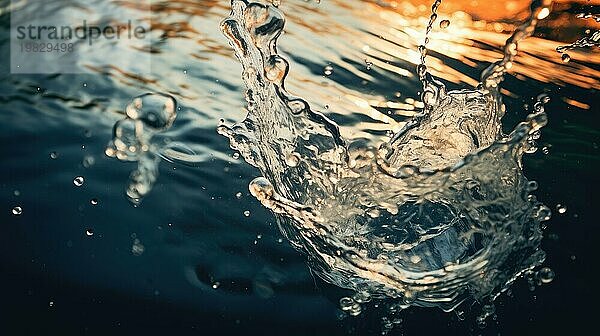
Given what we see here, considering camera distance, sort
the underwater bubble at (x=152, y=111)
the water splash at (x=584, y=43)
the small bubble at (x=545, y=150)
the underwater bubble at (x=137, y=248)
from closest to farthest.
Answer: the underwater bubble at (x=152, y=111), the underwater bubble at (x=137, y=248), the small bubble at (x=545, y=150), the water splash at (x=584, y=43)

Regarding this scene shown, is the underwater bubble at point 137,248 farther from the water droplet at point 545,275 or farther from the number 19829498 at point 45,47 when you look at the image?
the water droplet at point 545,275

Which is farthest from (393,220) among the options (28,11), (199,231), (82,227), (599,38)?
(28,11)

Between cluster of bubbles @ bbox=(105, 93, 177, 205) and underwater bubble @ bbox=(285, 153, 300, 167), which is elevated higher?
cluster of bubbles @ bbox=(105, 93, 177, 205)

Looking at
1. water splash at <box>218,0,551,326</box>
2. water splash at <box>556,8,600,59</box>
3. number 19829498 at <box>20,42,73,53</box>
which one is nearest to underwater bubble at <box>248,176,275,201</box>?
water splash at <box>218,0,551,326</box>

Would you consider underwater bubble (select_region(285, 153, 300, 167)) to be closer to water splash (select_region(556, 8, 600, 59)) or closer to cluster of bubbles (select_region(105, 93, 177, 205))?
cluster of bubbles (select_region(105, 93, 177, 205))

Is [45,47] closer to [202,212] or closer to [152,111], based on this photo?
[202,212]

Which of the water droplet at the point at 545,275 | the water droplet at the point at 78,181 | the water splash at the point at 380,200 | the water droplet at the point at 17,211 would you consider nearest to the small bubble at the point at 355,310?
the water splash at the point at 380,200

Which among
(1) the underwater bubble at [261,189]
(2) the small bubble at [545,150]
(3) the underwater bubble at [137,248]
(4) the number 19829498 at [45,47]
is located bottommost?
(3) the underwater bubble at [137,248]
